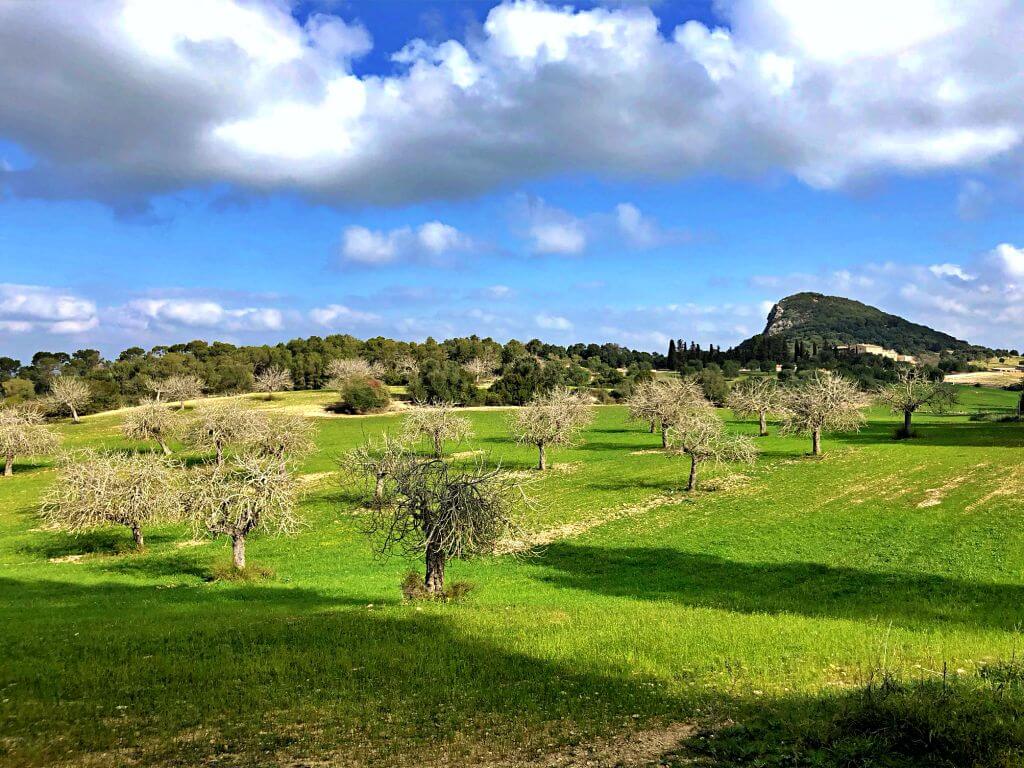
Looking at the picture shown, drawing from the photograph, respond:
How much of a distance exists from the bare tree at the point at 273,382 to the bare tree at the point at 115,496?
10894cm

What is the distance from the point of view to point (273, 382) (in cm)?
15212

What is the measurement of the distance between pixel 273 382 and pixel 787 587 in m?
145

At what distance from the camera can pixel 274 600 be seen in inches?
1053

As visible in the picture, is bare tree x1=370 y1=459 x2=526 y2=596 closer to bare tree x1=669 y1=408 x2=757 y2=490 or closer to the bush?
bare tree x1=669 y1=408 x2=757 y2=490

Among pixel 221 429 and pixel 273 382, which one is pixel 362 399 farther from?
pixel 221 429

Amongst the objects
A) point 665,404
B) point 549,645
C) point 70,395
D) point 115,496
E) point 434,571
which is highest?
point 70,395

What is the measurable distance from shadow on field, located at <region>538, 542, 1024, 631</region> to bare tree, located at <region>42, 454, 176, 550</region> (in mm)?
25850

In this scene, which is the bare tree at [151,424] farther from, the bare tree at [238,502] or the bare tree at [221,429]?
the bare tree at [238,502]

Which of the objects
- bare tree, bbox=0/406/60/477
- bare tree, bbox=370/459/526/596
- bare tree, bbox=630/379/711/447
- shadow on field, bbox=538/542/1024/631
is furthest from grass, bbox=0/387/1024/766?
bare tree, bbox=630/379/711/447

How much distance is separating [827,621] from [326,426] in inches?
3957

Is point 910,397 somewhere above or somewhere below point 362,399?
above

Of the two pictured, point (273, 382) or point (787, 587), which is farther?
point (273, 382)

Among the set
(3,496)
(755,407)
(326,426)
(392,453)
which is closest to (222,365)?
(326,426)

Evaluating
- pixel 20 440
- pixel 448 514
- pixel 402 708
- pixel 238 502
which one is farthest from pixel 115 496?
pixel 20 440
